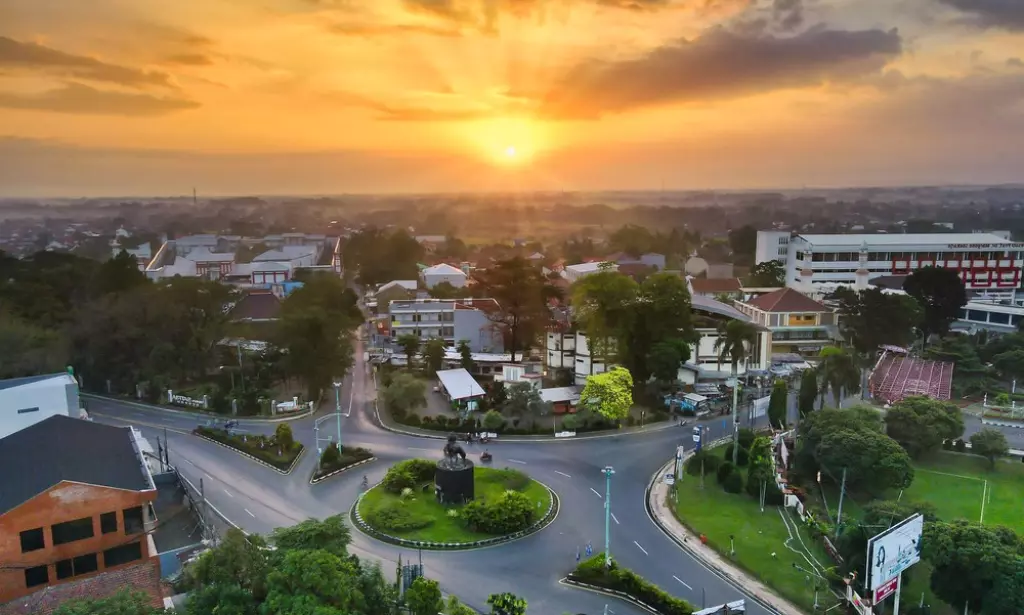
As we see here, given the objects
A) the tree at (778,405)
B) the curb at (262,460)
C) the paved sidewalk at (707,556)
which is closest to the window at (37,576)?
the curb at (262,460)

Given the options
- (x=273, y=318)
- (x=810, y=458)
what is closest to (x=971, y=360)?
(x=810, y=458)

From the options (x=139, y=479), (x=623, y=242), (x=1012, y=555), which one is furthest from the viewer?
(x=623, y=242)

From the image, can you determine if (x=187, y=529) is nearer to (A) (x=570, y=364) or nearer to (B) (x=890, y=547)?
(B) (x=890, y=547)

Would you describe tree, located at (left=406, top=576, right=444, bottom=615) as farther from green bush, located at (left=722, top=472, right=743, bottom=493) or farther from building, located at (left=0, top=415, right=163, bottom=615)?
green bush, located at (left=722, top=472, right=743, bottom=493)

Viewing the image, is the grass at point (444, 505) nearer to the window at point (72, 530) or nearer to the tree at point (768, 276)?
the window at point (72, 530)

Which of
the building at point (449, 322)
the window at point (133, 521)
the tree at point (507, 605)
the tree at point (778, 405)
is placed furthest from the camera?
the building at point (449, 322)

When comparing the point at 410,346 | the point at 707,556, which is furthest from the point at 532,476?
the point at 410,346

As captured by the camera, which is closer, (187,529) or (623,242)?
(187,529)

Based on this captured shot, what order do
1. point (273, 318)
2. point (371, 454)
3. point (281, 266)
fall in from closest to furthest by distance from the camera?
point (371, 454) → point (273, 318) → point (281, 266)

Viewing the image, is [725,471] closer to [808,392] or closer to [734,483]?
[734,483]
